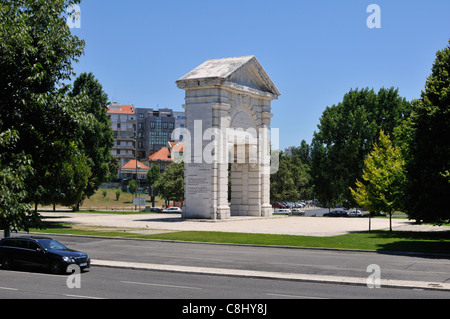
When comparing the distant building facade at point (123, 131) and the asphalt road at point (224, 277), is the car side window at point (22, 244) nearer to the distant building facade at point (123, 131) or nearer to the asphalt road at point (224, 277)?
the asphalt road at point (224, 277)

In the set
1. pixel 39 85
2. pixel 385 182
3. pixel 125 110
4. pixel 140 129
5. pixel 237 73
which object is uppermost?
pixel 125 110

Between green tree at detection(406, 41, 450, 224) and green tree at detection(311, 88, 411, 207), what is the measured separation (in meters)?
42.0

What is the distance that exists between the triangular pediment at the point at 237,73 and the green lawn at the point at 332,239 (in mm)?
18547

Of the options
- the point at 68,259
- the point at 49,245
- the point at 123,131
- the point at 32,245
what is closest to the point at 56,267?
the point at 68,259

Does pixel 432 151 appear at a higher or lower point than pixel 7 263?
higher

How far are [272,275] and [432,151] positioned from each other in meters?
15.0

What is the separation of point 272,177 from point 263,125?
28.0 meters

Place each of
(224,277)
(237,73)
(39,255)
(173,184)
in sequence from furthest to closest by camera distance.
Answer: (173,184)
(237,73)
(39,255)
(224,277)

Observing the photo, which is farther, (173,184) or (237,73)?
(173,184)

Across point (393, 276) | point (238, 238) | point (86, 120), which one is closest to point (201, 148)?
point (238, 238)

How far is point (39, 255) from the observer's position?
22.9 m

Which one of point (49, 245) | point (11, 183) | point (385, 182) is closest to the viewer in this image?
point (11, 183)

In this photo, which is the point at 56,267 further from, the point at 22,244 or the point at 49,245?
the point at 22,244
